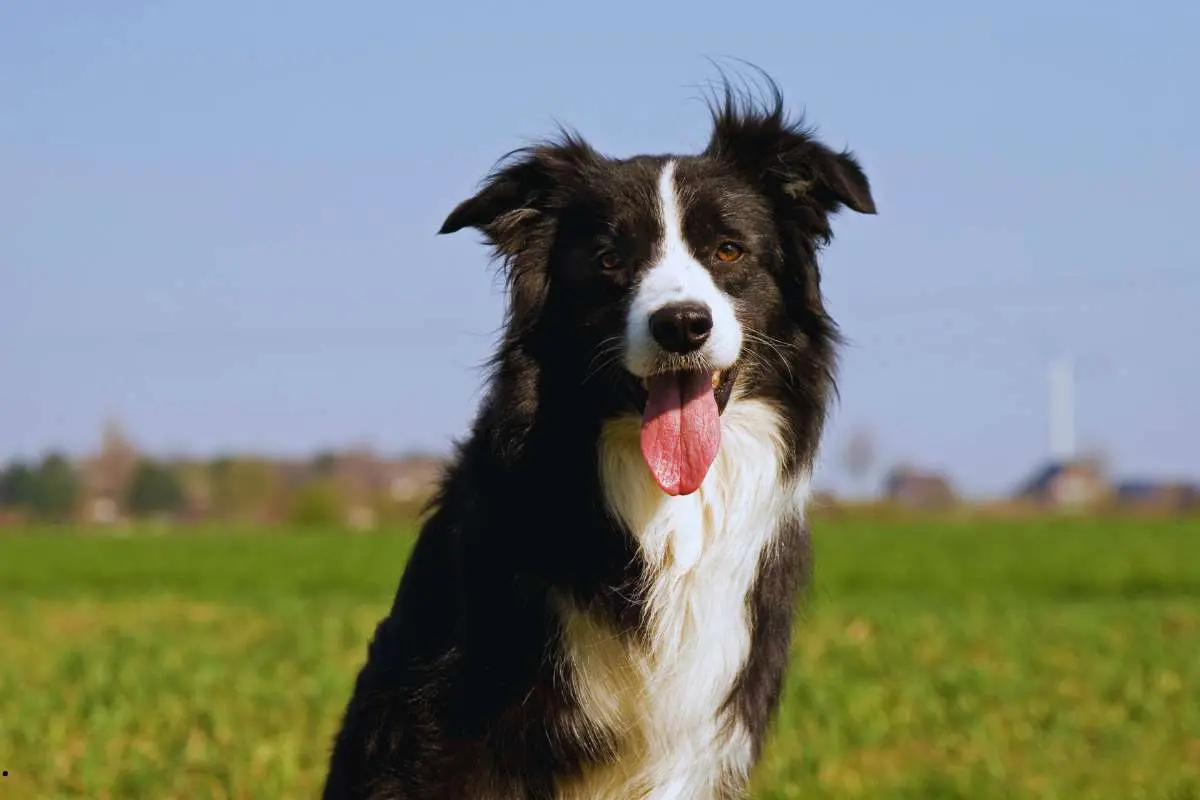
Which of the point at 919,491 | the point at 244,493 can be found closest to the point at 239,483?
the point at 244,493

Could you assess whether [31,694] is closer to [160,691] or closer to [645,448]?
[160,691]

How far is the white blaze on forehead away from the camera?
480cm

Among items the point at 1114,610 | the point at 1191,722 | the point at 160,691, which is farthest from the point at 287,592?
the point at 1191,722

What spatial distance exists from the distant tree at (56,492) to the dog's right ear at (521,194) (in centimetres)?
3469

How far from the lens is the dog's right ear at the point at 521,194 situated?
524 cm

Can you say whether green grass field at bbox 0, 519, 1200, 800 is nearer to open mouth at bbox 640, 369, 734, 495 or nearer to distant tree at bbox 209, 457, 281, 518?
open mouth at bbox 640, 369, 734, 495

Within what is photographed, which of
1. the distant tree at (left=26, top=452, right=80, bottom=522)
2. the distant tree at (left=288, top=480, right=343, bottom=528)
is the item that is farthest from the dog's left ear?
the distant tree at (left=288, top=480, right=343, bottom=528)

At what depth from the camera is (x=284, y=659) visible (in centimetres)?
1366

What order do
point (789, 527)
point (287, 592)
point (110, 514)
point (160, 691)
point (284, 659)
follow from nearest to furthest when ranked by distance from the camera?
point (789, 527) < point (160, 691) < point (284, 659) < point (287, 592) < point (110, 514)

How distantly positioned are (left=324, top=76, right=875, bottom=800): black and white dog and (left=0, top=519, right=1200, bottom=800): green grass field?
2.13 feet

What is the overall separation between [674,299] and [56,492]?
4284cm

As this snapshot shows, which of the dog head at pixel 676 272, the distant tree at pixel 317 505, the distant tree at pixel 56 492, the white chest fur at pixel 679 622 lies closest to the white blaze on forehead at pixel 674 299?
the dog head at pixel 676 272

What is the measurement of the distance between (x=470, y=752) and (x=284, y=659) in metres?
9.03

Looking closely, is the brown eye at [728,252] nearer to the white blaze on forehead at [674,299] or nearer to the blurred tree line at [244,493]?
the white blaze on forehead at [674,299]
